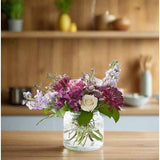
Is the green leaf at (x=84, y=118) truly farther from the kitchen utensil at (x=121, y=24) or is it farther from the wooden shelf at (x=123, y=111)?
the kitchen utensil at (x=121, y=24)

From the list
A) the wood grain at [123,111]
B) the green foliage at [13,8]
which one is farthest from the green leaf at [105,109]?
the green foliage at [13,8]

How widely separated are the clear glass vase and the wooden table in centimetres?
3

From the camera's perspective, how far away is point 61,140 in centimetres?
170

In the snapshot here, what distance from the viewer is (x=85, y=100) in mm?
1432

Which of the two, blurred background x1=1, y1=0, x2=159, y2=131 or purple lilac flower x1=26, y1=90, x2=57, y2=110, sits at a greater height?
blurred background x1=1, y1=0, x2=159, y2=131

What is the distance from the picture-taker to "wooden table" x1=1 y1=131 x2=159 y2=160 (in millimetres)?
1437

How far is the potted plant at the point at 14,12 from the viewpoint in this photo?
332cm

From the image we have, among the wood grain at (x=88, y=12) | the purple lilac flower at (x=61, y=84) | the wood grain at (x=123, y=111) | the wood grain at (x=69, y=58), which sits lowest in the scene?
the wood grain at (x=123, y=111)

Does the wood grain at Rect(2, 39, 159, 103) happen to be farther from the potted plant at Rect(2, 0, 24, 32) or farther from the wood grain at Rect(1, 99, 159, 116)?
the wood grain at Rect(1, 99, 159, 116)

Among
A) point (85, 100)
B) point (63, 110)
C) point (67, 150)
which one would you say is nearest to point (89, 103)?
point (85, 100)

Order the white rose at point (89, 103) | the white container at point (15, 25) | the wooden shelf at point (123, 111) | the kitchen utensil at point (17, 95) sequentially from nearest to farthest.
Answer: the white rose at point (89, 103)
the wooden shelf at point (123, 111)
the kitchen utensil at point (17, 95)
the white container at point (15, 25)

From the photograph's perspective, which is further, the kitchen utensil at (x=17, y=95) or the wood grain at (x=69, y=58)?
the wood grain at (x=69, y=58)

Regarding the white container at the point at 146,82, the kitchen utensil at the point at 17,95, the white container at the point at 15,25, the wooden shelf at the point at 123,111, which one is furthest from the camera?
the white container at the point at 146,82

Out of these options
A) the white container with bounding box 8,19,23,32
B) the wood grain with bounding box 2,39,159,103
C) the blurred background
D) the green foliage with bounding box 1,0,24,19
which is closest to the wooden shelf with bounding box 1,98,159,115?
the blurred background
